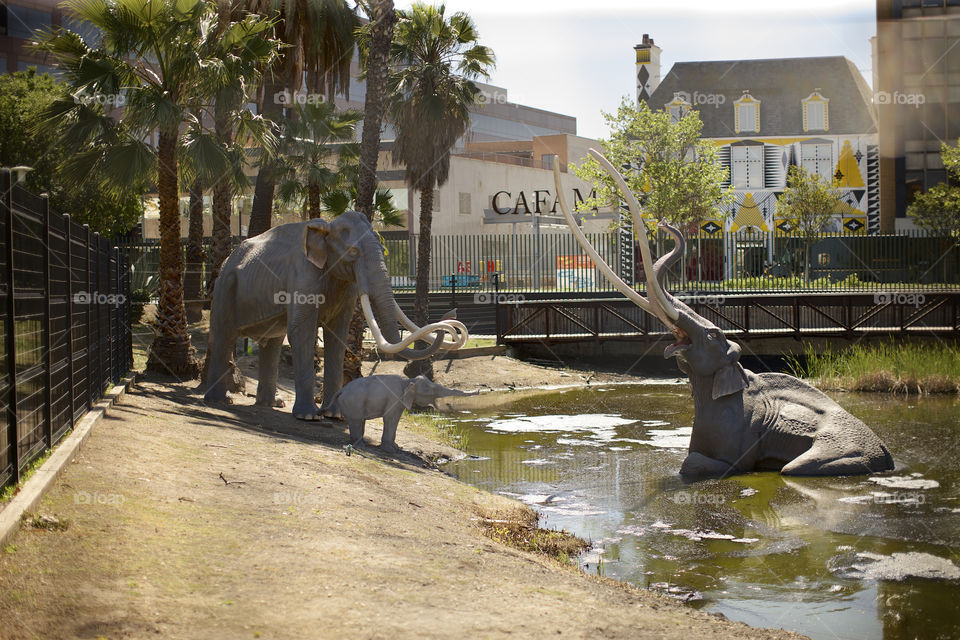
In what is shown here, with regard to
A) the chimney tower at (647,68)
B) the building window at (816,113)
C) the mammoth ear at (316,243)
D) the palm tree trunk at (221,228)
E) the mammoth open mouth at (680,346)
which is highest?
the chimney tower at (647,68)

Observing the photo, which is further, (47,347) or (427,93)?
(427,93)

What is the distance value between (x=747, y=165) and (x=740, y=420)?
133 feet

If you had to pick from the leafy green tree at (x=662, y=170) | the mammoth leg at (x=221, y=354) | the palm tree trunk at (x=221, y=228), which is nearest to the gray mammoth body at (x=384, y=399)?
the mammoth leg at (x=221, y=354)

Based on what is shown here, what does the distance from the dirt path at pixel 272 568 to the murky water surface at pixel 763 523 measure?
717 mm

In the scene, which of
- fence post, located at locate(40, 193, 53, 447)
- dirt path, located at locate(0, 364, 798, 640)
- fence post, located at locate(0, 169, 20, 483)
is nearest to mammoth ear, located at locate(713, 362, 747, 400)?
dirt path, located at locate(0, 364, 798, 640)

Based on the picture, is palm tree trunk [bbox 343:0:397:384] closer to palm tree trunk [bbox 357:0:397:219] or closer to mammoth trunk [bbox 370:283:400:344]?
palm tree trunk [bbox 357:0:397:219]

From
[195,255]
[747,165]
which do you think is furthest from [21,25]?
[747,165]

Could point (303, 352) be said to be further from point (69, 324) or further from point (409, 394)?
point (69, 324)

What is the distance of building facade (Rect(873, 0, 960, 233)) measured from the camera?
4153cm

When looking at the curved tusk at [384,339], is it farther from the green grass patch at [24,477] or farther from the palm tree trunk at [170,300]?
the palm tree trunk at [170,300]

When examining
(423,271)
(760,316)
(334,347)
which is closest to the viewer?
(334,347)

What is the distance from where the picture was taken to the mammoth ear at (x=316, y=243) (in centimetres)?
1073

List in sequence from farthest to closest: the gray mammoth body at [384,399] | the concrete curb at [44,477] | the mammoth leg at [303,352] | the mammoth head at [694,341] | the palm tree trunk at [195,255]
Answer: the palm tree trunk at [195,255]
the mammoth leg at [303,352]
the gray mammoth body at [384,399]
the mammoth head at [694,341]
the concrete curb at [44,477]

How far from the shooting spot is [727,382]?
909 cm
